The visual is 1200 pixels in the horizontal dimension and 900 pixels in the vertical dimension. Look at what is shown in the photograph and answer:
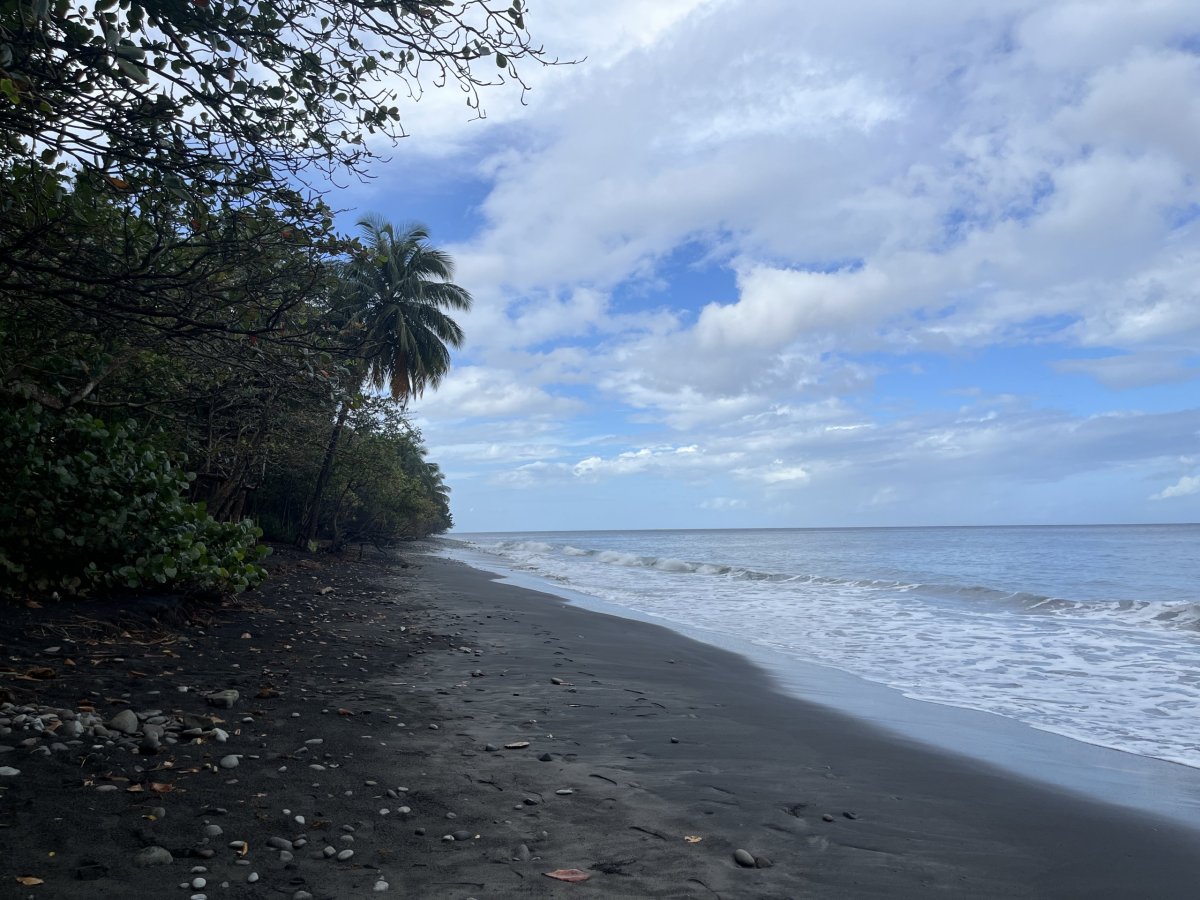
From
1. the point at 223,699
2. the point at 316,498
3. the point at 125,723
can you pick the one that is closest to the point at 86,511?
the point at 223,699

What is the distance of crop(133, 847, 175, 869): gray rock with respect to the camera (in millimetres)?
2930

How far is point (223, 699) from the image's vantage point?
17.0 feet

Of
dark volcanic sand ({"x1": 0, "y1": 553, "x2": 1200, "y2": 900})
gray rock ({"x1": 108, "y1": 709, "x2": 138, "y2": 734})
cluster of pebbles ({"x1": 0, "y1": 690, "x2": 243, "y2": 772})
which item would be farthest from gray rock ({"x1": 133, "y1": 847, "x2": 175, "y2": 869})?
gray rock ({"x1": 108, "y1": 709, "x2": 138, "y2": 734})

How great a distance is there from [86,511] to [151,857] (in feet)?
18.6

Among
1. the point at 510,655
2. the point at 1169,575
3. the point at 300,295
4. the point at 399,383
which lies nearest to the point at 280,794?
the point at 300,295

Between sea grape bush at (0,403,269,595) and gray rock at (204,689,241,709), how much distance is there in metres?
2.95

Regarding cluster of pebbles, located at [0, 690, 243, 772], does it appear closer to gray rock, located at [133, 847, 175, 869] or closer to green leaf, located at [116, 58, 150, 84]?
gray rock, located at [133, 847, 175, 869]

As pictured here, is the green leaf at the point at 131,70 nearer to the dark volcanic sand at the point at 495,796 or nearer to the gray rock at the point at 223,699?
the dark volcanic sand at the point at 495,796

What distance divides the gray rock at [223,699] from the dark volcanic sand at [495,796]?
0.06 metres

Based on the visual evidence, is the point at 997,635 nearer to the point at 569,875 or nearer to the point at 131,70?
the point at 569,875

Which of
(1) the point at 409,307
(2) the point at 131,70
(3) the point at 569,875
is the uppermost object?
(1) the point at 409,307

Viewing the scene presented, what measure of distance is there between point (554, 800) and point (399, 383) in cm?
2409

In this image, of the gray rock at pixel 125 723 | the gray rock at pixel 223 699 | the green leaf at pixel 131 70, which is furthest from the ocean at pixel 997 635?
the green leaf at pixel 131 70

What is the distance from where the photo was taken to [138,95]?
4.44 meters
